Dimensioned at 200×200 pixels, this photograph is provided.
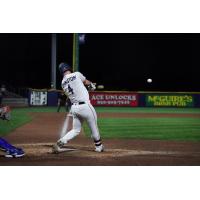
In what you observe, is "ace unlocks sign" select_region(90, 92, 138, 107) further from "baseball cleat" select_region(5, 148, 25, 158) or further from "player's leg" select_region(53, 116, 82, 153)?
"baseball cleat" select_region(5, 148, 25, 158)

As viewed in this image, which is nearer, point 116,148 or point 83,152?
point 83,152

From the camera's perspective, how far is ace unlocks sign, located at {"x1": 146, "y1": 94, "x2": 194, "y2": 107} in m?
33.8

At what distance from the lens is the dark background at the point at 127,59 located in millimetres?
41047

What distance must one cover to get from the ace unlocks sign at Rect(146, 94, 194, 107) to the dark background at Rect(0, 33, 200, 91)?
916cm

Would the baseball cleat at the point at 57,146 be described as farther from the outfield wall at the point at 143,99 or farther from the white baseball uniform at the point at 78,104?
the outfield wall at the point at 143,99

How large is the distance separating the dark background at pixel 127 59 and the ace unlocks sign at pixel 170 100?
9158mm

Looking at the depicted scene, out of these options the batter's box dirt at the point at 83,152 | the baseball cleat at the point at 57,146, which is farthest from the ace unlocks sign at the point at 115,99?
the baseball cleat at the point at 57,146

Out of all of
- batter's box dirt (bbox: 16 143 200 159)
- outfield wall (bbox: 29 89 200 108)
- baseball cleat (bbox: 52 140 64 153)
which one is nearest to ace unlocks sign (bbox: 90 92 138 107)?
outfield wall (bbox: 29 89 200 108)

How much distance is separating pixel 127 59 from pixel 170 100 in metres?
12.1

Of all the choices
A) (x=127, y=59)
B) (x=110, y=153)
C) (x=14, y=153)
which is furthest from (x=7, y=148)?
(x=127, y=59)

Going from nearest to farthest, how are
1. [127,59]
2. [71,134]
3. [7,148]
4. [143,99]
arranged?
[7,148] < [71,134] < [143,99] < [127,59]

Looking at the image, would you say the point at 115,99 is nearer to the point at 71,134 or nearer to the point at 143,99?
the point at 143,99

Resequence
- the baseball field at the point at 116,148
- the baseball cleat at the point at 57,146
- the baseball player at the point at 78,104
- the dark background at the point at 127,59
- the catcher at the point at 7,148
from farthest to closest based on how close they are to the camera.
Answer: the dark background at the point at 127,59, the baseball cleat at the point at 57,146, the baseball player at the point at 78,104, the catcher at the point at 7,148, the baseball field at the point at 116,148

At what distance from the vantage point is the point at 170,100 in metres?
33.8
